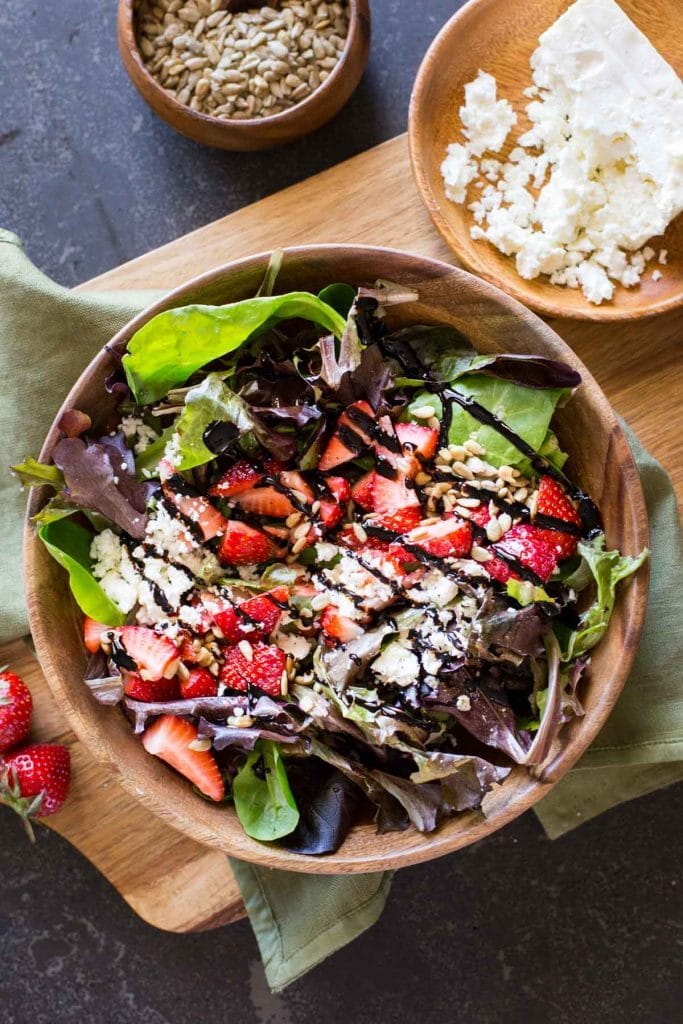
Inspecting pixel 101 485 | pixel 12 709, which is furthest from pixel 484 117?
pixel 12 709

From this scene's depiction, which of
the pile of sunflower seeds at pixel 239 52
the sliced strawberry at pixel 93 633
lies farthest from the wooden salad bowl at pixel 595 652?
the pile of sunflower seeds at pixel 239 52

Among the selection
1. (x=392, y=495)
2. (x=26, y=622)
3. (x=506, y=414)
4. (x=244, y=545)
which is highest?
(x=506, y=414)

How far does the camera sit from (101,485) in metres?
1.44

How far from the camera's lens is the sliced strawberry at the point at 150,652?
4.67 feet

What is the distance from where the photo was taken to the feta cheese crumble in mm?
1673

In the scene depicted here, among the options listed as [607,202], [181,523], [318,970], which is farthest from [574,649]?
[318,970]

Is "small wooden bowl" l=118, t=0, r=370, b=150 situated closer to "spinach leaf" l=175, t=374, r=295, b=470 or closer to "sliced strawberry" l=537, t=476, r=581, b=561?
"spinach leaf" l=175, t=374, r=295, b=470

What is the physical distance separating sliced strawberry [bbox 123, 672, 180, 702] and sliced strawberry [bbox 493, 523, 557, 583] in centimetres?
52

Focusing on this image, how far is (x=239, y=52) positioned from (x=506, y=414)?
0.94 m

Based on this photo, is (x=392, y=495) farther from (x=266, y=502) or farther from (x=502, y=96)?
(x=502, y=96)

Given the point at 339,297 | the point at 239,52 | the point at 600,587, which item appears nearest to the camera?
the point at 600,587

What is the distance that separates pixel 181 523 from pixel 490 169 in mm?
888

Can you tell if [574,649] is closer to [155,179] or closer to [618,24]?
[618,24]

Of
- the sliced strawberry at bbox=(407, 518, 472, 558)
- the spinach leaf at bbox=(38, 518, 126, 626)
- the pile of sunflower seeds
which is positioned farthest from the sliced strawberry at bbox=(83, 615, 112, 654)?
the pile of sunflower seeds
